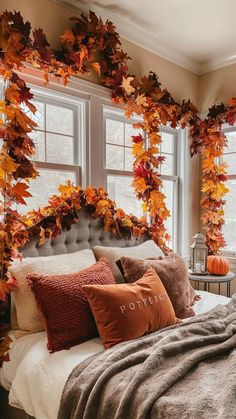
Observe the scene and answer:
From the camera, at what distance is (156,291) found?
188 centimetres

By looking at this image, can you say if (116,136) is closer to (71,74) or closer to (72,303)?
(71,74)

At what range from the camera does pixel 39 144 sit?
2412 mm

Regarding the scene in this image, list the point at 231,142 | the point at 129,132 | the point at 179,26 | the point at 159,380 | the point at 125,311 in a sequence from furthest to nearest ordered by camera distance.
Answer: the point at 231,142 → the point at 129,132 → the point at 179,26 → the point at 125,311 → the point at 159,380

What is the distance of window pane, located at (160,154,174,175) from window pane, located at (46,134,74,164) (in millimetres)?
1267

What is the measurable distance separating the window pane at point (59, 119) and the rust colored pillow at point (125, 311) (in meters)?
1.37

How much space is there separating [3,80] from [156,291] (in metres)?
1.60

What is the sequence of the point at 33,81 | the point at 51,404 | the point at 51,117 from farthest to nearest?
1. the point at 51,117
2. the point at 33,81
3. the point at 51,404

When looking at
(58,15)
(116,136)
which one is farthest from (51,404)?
(58,15)

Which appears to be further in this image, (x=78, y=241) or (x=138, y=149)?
(x=138, y=149)

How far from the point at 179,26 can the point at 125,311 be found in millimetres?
2535

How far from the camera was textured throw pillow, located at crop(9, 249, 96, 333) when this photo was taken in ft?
5.93

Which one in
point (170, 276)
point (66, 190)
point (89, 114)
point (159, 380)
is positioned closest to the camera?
point (159, 380)

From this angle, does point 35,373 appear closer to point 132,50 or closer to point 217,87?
point 132,50

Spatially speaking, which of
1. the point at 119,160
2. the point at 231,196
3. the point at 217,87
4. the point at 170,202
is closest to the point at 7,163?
the point at 119,160
